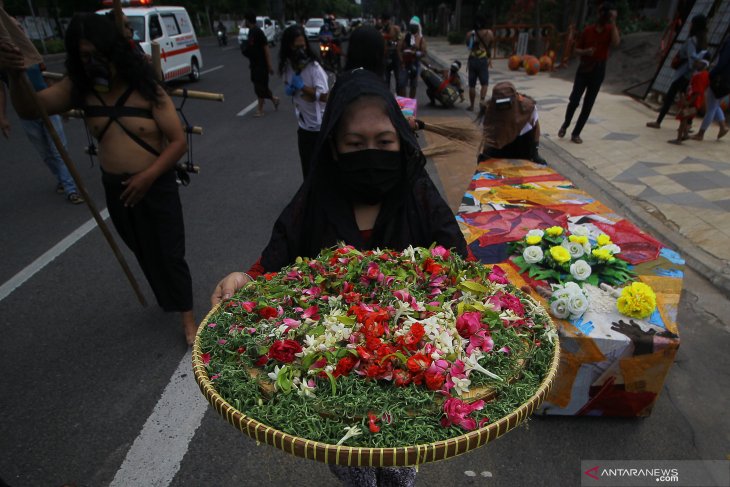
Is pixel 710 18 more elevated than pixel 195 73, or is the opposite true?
pixel 710 18

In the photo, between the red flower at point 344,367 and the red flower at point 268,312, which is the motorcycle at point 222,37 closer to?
the red flower at point 268,312

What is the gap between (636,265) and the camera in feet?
9.00

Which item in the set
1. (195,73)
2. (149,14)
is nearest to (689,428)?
(149,14)

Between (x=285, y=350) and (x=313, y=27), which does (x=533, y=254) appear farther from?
(x=313, y=27)

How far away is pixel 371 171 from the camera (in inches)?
67.2

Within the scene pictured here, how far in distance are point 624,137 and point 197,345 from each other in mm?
8539

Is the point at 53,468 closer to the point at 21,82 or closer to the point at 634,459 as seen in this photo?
the point at 21,82

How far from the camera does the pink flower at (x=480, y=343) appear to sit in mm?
1172

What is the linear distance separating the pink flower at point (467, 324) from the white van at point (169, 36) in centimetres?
1293

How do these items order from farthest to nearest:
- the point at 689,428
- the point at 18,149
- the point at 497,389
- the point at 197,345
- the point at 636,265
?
the point at 18,149, the point at 636,265, the point at 689,428, the point at 197,345, the point at 497,389

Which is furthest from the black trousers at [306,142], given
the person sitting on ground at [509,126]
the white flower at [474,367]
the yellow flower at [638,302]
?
the white flower at [474,367]

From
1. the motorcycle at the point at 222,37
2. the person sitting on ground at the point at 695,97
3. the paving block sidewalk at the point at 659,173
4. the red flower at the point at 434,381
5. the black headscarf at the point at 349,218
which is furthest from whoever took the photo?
the motorcycle at the point at 222,37

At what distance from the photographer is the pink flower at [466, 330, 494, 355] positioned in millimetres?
Result: 1172

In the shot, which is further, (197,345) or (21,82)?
(21,82)
